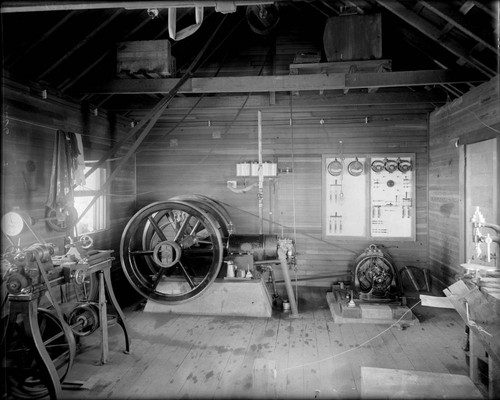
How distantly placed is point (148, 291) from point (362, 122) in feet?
15.6

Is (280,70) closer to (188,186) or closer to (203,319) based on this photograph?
(188,186)

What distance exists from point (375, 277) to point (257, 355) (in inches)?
95.9

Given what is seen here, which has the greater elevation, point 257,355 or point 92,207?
point 92,207

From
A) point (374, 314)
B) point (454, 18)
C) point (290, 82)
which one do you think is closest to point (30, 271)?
point (290, 82)

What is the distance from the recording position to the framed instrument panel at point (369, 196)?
6.83 metres

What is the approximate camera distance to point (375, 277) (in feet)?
18.7

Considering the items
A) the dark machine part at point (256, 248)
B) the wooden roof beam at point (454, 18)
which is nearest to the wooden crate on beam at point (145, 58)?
the dark machine part at point (256, 248)

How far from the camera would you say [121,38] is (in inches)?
215

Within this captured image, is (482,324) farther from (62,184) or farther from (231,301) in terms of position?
(62,184)

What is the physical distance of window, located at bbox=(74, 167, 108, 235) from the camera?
583 centimetres

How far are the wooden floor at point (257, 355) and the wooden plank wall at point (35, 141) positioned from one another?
1714 millimetres

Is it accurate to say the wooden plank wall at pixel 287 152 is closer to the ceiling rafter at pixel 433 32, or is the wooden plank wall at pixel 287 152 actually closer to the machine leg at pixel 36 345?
the ceiling rafter at pixel 433 32

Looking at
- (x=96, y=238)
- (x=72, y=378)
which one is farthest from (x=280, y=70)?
(x=72, y=378)

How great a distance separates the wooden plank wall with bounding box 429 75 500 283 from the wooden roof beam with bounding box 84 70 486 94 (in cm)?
47
